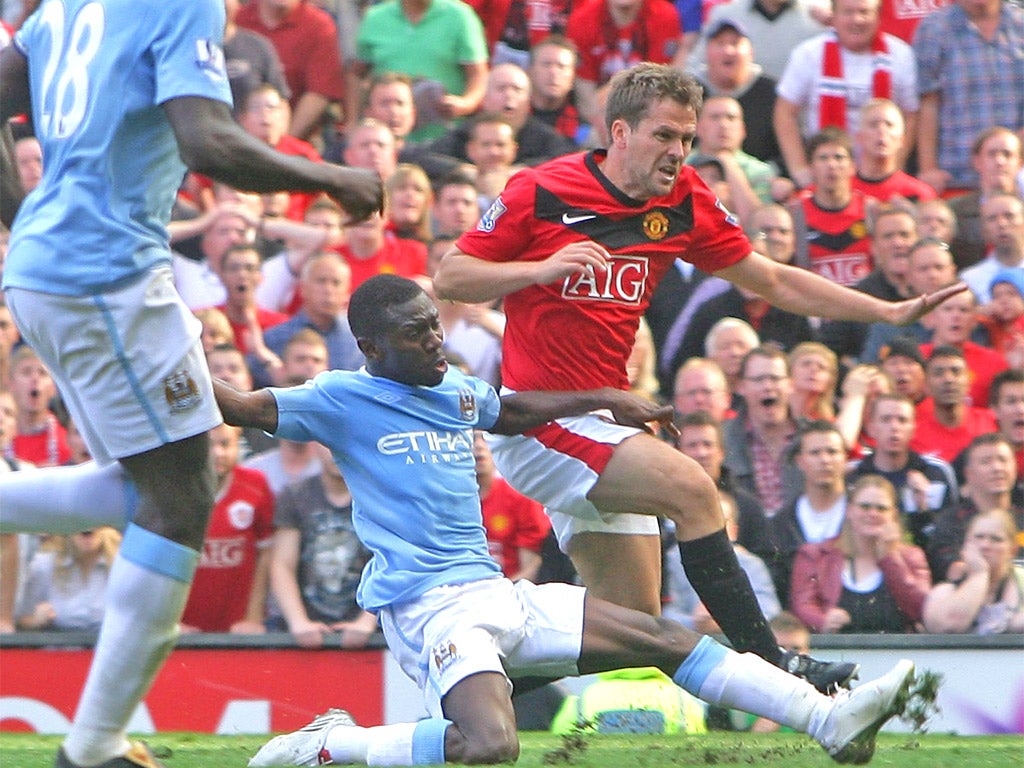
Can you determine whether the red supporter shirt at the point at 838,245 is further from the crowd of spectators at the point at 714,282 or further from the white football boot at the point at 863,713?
the white football boot at the point at 863,713

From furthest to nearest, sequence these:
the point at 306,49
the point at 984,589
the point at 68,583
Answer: the point at 306,49 < the point at 68,583 < the point at 984,589

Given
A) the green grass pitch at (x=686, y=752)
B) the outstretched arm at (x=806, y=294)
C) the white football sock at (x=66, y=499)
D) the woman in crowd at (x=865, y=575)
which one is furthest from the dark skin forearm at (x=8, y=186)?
the woman in crowd at (x=865, y=575)

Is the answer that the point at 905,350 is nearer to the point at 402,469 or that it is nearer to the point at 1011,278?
the point at 1011,278

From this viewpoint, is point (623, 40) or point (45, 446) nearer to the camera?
point (45, 446)

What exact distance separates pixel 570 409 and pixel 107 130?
188 centimetres

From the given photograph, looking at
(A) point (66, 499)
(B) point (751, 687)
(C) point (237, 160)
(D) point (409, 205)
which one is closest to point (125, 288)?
(C) point (237, 160)

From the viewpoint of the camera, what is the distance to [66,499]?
470 cm

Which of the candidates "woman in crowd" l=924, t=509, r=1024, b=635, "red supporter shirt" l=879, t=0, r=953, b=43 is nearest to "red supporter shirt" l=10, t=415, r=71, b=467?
"woman in crowd" l=924, t=509, r=1024, b=635

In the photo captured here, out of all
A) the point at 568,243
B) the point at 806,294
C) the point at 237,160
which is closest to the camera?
the point at 237,160

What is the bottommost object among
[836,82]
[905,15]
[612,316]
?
[612,316]

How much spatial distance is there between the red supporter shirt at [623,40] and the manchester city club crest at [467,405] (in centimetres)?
599

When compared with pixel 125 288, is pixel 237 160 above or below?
above

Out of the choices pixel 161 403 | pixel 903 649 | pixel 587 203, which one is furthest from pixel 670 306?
pixel 161 403

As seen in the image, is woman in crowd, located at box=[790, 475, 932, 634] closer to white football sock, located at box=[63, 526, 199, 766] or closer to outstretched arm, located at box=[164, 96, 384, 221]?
white football sock, located at box=[63, 526, 199, 766]
